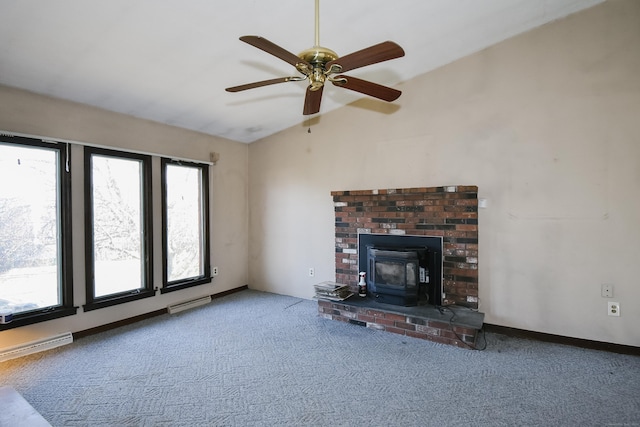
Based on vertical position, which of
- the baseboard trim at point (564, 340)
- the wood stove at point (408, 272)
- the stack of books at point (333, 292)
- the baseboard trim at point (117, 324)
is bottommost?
the baseboard trim at point (564, 340)

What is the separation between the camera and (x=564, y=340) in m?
2.99

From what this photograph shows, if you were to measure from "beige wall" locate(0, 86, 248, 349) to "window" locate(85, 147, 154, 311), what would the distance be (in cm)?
8

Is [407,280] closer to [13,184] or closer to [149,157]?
[149,157]

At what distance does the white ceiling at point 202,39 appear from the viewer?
221cm

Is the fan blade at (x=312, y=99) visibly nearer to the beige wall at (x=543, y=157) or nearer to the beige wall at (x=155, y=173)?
the beige wall at (x=543, y=157)

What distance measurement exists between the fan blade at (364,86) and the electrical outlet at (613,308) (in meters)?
2.66

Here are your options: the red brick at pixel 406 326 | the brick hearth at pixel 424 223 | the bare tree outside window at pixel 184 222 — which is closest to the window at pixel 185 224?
the bare tree outside window at pixel 184 222

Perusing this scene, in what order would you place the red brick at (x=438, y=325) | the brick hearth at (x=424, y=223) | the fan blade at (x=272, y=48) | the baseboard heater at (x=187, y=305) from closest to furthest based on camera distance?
1. the fan blade at (x=272, y=48)
2. the red brick at (x=438, y=325)
3. the brick hearth at (x=424, y=223)
4. the baseboard heater at (x=187, y=305)

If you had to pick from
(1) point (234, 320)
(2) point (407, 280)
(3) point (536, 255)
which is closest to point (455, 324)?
(2) point (407, 280)

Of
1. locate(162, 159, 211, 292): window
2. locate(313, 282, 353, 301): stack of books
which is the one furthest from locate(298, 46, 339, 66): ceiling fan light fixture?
locate(162, 159, 211, 292): window

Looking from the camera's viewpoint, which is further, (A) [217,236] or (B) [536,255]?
(A) [217,236]

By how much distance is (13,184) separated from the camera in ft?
9.30

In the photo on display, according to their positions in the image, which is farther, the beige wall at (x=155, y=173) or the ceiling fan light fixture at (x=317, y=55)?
the beige wall at (x=155, y=173)

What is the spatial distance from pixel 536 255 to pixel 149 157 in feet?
14.1
